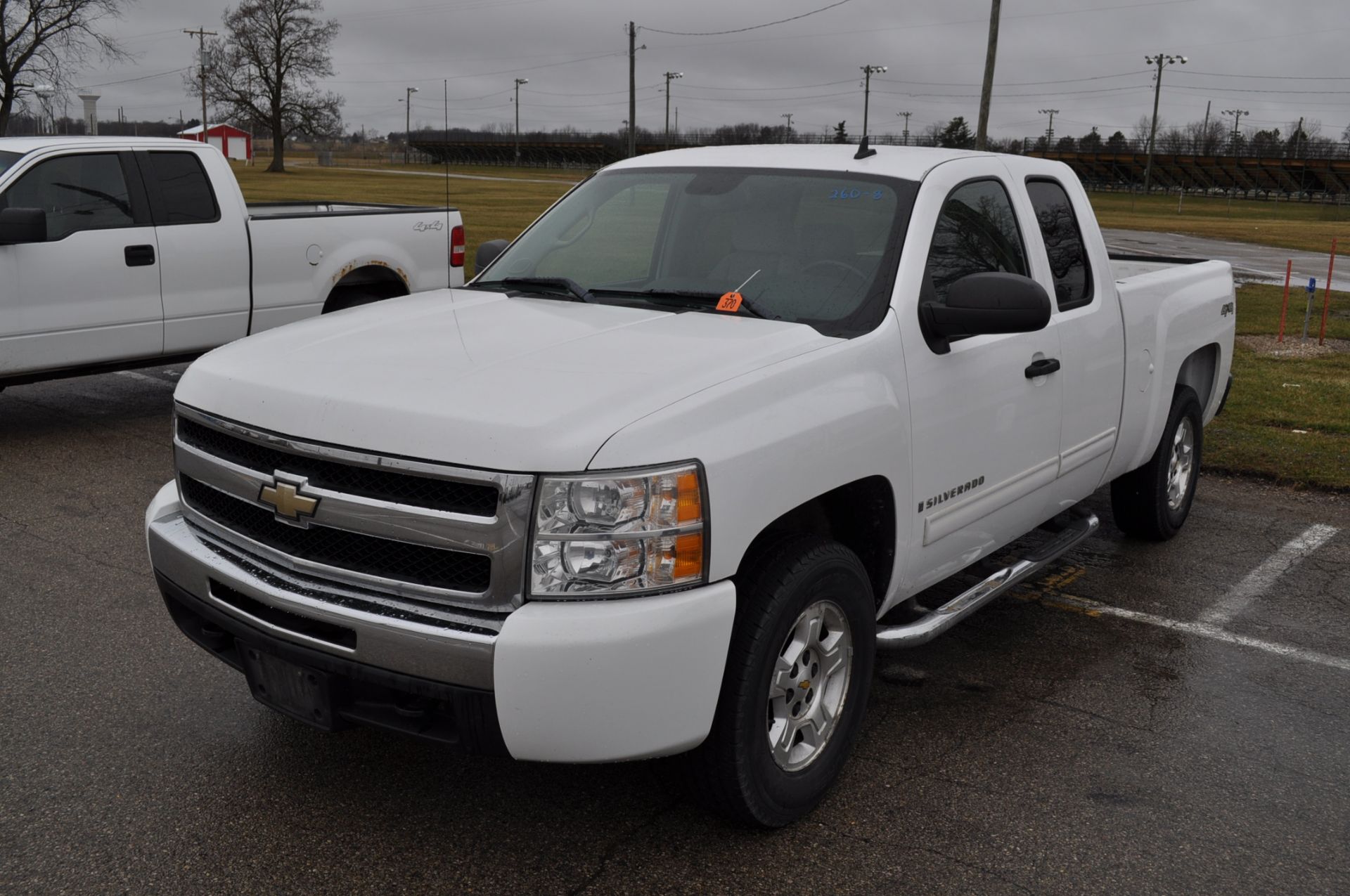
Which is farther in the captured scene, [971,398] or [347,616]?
[971,398]

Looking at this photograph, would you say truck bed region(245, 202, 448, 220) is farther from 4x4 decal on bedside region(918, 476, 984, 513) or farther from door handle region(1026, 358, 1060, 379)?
4x4 decal on bedside region(918, 476, 984, 513)

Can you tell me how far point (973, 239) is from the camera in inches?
170

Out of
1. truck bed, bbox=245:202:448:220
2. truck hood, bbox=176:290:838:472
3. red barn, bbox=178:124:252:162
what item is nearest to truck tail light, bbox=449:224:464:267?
truck bed, bbox=245:202:448:220

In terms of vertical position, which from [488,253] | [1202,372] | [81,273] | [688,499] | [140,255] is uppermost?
[488,253]

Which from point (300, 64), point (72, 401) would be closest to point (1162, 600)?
point (72, 401)

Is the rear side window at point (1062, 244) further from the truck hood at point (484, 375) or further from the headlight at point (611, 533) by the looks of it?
the headlight at point (611, 533)

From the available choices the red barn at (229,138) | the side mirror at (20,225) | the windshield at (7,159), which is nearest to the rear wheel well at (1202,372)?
the side mirror at (20,225)

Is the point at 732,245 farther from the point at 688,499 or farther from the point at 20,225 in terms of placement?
the point at 20,225

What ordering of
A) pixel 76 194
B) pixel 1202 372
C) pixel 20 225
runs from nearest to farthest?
1. pixel 1202 372
2. pixel 20 225
3. pixel 76 194

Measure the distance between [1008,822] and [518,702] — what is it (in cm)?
155

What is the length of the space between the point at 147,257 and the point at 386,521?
20.5ft

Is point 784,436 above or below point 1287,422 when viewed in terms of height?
above

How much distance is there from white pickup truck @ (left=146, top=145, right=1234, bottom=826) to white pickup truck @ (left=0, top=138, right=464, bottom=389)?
4433 mm

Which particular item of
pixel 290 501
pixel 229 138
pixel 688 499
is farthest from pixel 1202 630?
pixel 229 138
